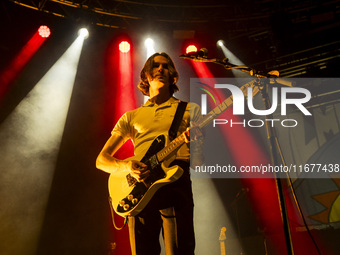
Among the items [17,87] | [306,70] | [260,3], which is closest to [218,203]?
[306,70]

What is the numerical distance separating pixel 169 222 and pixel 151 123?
0.84m

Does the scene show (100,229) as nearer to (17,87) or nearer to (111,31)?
(17,87)

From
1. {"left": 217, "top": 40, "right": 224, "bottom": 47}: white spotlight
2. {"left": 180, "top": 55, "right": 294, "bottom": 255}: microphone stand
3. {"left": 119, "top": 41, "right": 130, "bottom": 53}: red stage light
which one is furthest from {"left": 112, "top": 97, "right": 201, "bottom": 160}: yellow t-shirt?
{"left": 217, "top": 40, "right": 224, "bottom": 47}: white spotlight

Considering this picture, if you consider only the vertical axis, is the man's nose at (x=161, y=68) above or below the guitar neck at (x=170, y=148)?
above

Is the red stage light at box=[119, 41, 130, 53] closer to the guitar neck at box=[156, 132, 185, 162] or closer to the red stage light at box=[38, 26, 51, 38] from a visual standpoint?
the red stage light at box=[38, 26, 51, 38]

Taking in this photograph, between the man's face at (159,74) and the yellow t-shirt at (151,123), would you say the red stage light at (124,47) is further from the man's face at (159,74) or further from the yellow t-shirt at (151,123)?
the yellow t-shirt at (151,123)

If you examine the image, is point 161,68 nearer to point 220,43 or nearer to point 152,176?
point 152,176

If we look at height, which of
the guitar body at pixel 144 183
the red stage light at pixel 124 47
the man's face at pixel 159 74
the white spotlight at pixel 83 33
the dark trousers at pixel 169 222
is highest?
the white spotlight at pixel 83 33

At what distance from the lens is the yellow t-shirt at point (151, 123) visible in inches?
98.2

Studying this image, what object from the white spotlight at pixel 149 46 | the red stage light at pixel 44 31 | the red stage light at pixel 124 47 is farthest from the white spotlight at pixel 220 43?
the red stage light at pixel 44 31

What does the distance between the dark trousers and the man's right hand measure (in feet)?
0.56

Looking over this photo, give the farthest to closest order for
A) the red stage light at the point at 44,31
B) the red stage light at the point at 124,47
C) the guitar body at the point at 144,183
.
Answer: the red stage light at the point at 124,47 < the red stage light at the point at 44,31 < the guitar body at the point at 144,183

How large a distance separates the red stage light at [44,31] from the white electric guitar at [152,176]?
4.39 meters

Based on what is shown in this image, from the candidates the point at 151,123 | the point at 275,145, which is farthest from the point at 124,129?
the point at 275,145
